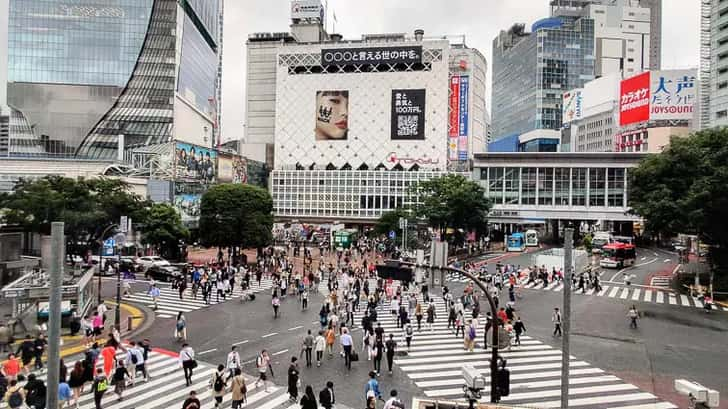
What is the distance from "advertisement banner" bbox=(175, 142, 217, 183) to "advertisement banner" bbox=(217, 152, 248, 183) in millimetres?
2745

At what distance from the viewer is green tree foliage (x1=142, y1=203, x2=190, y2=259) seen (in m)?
49.7

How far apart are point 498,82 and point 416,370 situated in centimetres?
17117

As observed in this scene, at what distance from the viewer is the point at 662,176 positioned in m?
42.1

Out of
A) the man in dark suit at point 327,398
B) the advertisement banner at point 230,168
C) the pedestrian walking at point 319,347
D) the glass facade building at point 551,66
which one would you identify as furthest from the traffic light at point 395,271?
the glass facade building at point 551,66

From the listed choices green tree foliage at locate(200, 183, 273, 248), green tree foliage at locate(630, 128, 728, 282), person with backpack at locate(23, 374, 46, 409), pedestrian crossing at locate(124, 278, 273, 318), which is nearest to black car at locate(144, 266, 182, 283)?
pedestrian crossing at locate(124, 278, 273, 318)

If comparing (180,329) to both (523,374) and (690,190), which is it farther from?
(690,190)

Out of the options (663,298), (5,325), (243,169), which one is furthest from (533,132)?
(5,325)

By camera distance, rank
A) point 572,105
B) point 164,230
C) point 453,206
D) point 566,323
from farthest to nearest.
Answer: point 572,105
point 453,206
point 164,230
point 566,323

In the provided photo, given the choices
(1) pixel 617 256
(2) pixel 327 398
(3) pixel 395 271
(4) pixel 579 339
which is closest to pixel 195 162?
(1) pixel 617 256

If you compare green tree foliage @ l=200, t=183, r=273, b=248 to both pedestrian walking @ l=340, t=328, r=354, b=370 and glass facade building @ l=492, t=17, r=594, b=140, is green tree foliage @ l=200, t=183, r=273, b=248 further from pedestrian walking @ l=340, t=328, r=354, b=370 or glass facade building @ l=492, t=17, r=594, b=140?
glass facade building @ l=492, t=17, r=594, b=140

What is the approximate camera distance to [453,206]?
60.1m

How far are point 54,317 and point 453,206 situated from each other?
174ft

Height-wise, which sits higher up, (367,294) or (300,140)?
(300,140)

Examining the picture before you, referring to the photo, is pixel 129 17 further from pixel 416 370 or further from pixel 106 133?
pixel 416 370
